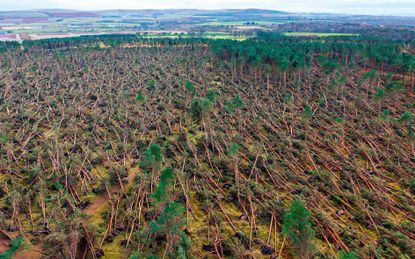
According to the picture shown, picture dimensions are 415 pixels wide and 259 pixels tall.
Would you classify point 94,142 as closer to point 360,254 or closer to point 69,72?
point 360,254

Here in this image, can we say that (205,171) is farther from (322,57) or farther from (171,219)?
(322,57)

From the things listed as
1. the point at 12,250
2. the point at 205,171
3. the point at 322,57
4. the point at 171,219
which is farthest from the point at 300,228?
the point at 322,57

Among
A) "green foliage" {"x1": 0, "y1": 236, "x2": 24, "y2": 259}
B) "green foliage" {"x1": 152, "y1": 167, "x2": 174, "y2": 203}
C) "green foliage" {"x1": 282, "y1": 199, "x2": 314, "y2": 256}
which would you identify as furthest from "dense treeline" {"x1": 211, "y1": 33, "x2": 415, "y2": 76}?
"green foliage" {"x1": 0, "y1": 236, "x2": 24, "y2": 259}

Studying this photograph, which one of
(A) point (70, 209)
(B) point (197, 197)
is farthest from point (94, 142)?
(B) point (197, 197)

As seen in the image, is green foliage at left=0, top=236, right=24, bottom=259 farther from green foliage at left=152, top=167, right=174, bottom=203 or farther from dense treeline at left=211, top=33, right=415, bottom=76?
dense treeline at left=211, top=33, right=415, bottom=76

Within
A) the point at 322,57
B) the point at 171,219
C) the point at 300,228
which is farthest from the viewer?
the point at 322,57

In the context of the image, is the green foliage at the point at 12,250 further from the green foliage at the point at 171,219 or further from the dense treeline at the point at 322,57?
the dense treeline at the point at 322,57

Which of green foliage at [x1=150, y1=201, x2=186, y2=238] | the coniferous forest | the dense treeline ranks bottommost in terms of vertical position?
the coniferous forest

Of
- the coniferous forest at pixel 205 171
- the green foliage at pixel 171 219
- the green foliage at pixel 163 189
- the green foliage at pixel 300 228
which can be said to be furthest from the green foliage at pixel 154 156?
the green foliage at pixel 300 228
